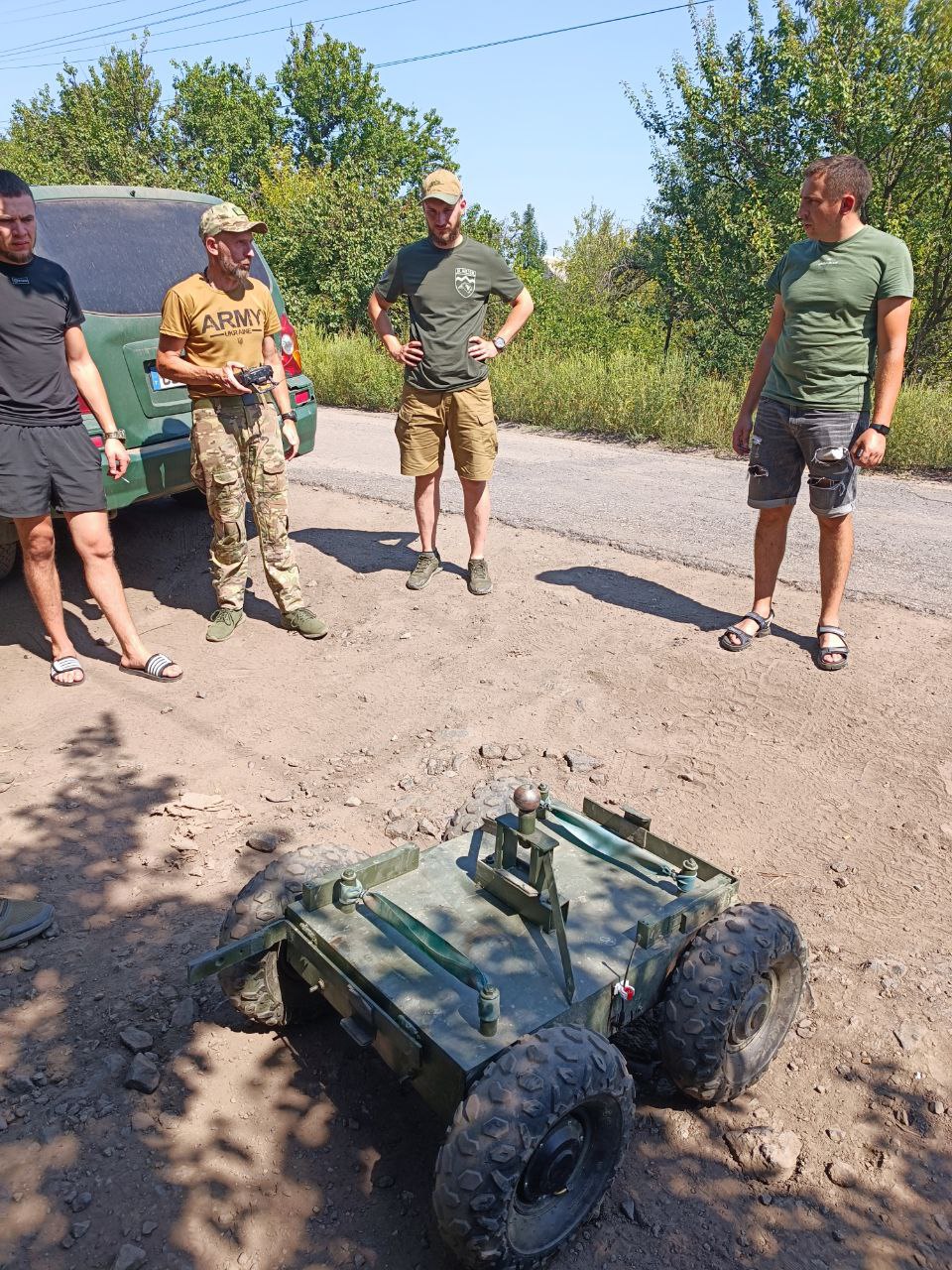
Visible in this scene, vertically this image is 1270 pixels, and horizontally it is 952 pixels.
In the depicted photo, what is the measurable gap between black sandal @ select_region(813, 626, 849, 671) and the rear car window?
3.86 meters

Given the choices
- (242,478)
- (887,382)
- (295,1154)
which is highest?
(887,382)

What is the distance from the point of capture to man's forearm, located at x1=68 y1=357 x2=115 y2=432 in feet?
14.5

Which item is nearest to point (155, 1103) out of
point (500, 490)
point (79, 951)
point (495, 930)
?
point (79, 951)

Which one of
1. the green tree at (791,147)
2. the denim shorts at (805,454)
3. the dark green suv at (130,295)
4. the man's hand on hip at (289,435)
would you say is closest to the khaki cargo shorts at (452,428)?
the man's hand on hip at (289,435)

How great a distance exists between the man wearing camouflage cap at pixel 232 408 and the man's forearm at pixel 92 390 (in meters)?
0.31

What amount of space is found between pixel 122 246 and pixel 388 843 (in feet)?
12.4

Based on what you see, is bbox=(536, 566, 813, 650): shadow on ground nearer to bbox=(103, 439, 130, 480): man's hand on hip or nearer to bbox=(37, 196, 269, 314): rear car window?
bbox=(103, 439, 130, 480): man's hand on hip

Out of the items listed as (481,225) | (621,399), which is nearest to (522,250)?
(481,225)

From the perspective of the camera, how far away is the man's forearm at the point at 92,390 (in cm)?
442

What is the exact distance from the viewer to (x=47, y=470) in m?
4.33

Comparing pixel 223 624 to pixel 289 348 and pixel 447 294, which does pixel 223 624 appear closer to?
pixel 289 348

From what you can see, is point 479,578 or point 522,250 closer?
point 479,578

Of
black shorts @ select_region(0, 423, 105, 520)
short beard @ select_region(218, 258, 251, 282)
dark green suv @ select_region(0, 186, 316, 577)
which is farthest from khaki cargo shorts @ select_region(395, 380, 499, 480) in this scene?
black shorts @ select_region(0, 423, 105, 520)

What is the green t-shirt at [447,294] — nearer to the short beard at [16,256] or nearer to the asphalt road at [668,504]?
the asphalt road at [668,504]
